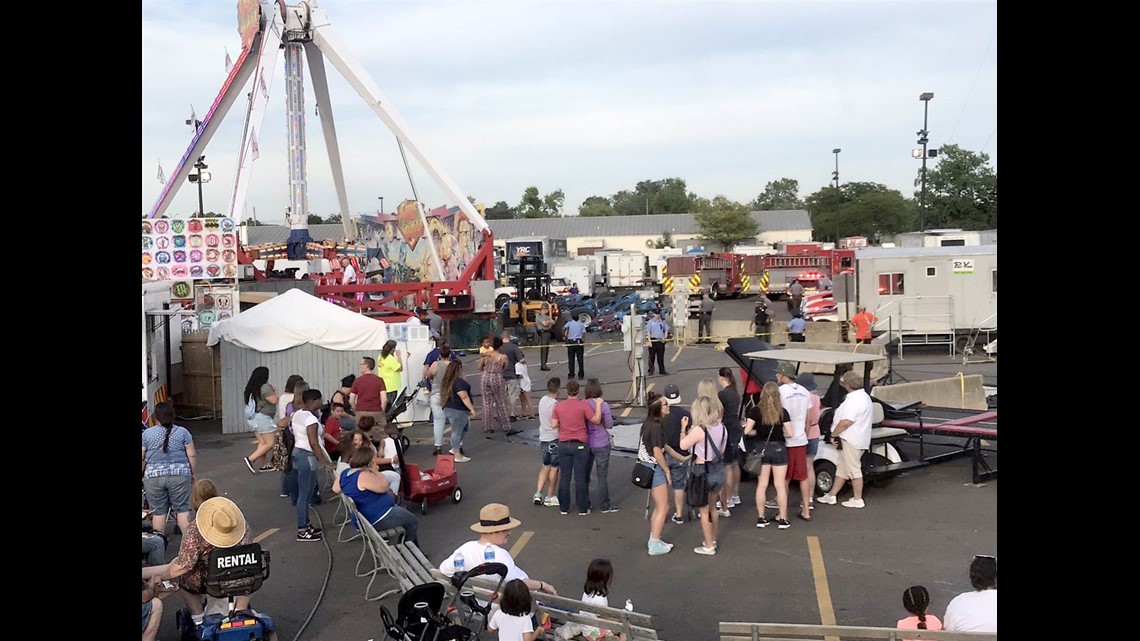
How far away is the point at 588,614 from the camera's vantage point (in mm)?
6301

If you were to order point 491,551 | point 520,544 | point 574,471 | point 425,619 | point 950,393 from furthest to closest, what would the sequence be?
point 950,393 < point 574,471 < point 520,544 < point 491,551 < point 425,619

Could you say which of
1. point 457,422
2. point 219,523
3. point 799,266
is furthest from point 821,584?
point 799,266

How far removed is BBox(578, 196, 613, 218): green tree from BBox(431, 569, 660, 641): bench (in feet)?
338

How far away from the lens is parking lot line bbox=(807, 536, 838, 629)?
7180 mm

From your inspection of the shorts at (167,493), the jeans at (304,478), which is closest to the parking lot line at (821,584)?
the jeans at (304,478)

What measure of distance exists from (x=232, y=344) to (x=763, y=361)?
881 cm

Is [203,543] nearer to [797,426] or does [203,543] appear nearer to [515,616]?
[515,616]

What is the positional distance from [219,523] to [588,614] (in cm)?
263

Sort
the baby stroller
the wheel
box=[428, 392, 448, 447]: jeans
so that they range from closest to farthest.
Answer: the baby stroller < the wheel < box=[428, 392, 448, 447]: jeans

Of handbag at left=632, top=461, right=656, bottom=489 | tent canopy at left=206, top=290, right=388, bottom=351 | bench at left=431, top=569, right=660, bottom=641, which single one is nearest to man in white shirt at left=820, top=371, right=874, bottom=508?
handbag at left=632, top=461, right=656, bottom=489

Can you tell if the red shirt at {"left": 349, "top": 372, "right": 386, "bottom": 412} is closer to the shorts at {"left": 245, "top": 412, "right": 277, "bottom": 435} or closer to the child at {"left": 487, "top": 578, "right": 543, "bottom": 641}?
the shorts at {"left": 245, "top": 412, "right": 277, "bottom": 435}

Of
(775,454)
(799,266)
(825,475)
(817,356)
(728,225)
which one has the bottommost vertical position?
(825,475)

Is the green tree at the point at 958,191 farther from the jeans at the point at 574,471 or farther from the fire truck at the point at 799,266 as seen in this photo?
the jeans at the point at 574,471
